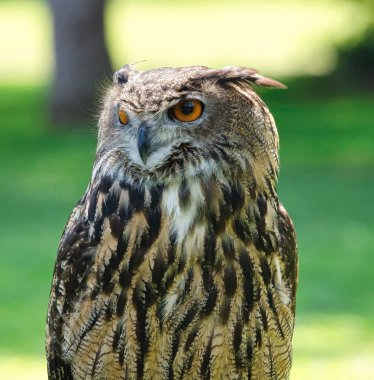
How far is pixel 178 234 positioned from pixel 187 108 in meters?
0.44

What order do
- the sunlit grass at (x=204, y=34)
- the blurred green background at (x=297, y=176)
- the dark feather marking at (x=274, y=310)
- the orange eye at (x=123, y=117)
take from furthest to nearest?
the sunlit grass at (x=204, y=34) → the blurred green background at (x=297, y=176) → the dark feather marking at (x=274, y=310) → the orange eye at (x=123, y=117)

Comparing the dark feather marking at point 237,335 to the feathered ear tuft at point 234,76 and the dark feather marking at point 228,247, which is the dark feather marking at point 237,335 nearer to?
the dark feather marking at point 228,247

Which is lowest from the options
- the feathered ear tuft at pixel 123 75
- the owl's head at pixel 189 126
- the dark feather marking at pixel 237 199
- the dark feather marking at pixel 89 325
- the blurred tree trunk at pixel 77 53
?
the dark feather marking at pixel 89 325

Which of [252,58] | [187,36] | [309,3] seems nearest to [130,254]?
[252,58]

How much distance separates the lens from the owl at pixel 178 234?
363 centimetres

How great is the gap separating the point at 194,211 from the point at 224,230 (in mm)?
128

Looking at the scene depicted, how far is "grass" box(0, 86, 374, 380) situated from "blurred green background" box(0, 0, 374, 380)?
1 cm

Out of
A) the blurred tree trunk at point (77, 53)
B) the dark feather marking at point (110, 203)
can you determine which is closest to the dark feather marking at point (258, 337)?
the dark feather marking at point (110, 203)

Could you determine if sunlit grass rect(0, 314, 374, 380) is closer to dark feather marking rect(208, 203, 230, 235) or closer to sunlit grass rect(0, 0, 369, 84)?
dark feather marking rect(208, 203, 230, 235)

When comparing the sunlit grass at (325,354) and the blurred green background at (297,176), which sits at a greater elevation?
the blurred green background at (297,176)

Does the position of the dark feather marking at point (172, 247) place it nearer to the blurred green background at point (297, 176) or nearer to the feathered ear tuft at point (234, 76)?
the feathered ear tuft at point (234, 76)

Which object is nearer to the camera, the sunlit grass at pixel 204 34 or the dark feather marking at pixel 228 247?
the dark feather marking at pixel 228 247

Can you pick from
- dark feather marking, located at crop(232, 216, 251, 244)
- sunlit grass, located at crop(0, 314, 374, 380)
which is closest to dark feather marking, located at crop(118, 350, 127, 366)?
dark feather marking, located at crop(232, 216, 251, 244)

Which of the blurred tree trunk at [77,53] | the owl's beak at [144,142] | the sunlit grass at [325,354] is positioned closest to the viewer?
the owl's beak at [144,142]
